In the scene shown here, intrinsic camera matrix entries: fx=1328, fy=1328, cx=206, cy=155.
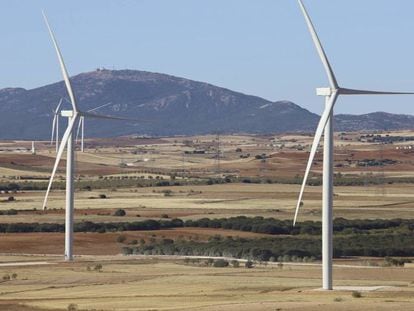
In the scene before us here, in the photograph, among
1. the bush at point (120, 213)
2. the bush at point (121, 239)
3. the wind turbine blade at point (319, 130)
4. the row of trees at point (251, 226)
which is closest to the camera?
the wind turbine blade at point (319, 130)

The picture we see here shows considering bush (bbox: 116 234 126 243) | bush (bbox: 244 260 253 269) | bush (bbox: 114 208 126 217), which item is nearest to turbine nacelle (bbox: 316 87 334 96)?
bush (bbox: 244 260 253 269)

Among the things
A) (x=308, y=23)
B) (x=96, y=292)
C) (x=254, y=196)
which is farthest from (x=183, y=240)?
(x=254, y=196)

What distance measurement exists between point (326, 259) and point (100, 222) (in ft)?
208

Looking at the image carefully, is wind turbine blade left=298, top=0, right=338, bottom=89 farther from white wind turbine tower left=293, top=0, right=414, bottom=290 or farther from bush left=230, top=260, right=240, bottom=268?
bush left=230, top=260, right=240, bottom=268

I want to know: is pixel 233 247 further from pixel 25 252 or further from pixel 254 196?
pixel 254 196

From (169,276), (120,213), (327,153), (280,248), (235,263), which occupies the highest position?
(327,153)

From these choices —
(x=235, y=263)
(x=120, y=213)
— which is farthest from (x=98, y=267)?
(x=120, y=213)

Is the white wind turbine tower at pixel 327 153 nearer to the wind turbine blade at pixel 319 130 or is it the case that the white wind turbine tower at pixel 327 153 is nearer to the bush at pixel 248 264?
the wind turbine blade at pixel 319 130

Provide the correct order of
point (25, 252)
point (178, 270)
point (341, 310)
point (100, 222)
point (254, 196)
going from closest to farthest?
point (341, 310) → point (178, 270) → point (25, 252) → point (100, 222) → point (254, 196)

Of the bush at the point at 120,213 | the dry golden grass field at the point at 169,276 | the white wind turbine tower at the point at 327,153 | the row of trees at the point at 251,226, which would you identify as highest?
the white wind turbine tower at the point at 327,153

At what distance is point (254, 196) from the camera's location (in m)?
174

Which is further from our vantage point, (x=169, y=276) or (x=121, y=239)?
(x=121, y=239)

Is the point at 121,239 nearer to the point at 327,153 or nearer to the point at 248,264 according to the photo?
the point at 248,264

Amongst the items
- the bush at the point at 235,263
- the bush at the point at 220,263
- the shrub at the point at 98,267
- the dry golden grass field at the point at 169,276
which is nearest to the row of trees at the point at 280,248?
the bush at the point at 235,263
